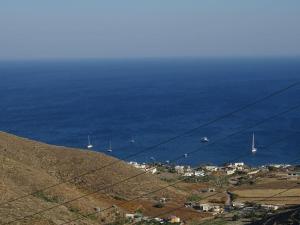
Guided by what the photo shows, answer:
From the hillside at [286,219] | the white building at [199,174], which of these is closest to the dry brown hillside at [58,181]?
the white building at [199,174]

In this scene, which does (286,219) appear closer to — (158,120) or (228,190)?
(228,190)

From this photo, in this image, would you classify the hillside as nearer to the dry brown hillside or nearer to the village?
the dry brown hillside

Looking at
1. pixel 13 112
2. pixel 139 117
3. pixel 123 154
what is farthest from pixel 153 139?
pixel 13 112

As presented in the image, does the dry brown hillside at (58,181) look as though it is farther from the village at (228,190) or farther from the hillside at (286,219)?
the hillside at (286,219)

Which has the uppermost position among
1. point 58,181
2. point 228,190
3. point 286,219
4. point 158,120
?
point 158,120

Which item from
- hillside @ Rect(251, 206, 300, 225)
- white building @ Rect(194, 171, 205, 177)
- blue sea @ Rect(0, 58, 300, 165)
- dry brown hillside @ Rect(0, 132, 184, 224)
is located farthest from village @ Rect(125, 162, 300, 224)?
blue sea @ Rect(0, 58, 300, 165)

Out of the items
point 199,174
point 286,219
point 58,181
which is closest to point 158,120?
point 199,174
